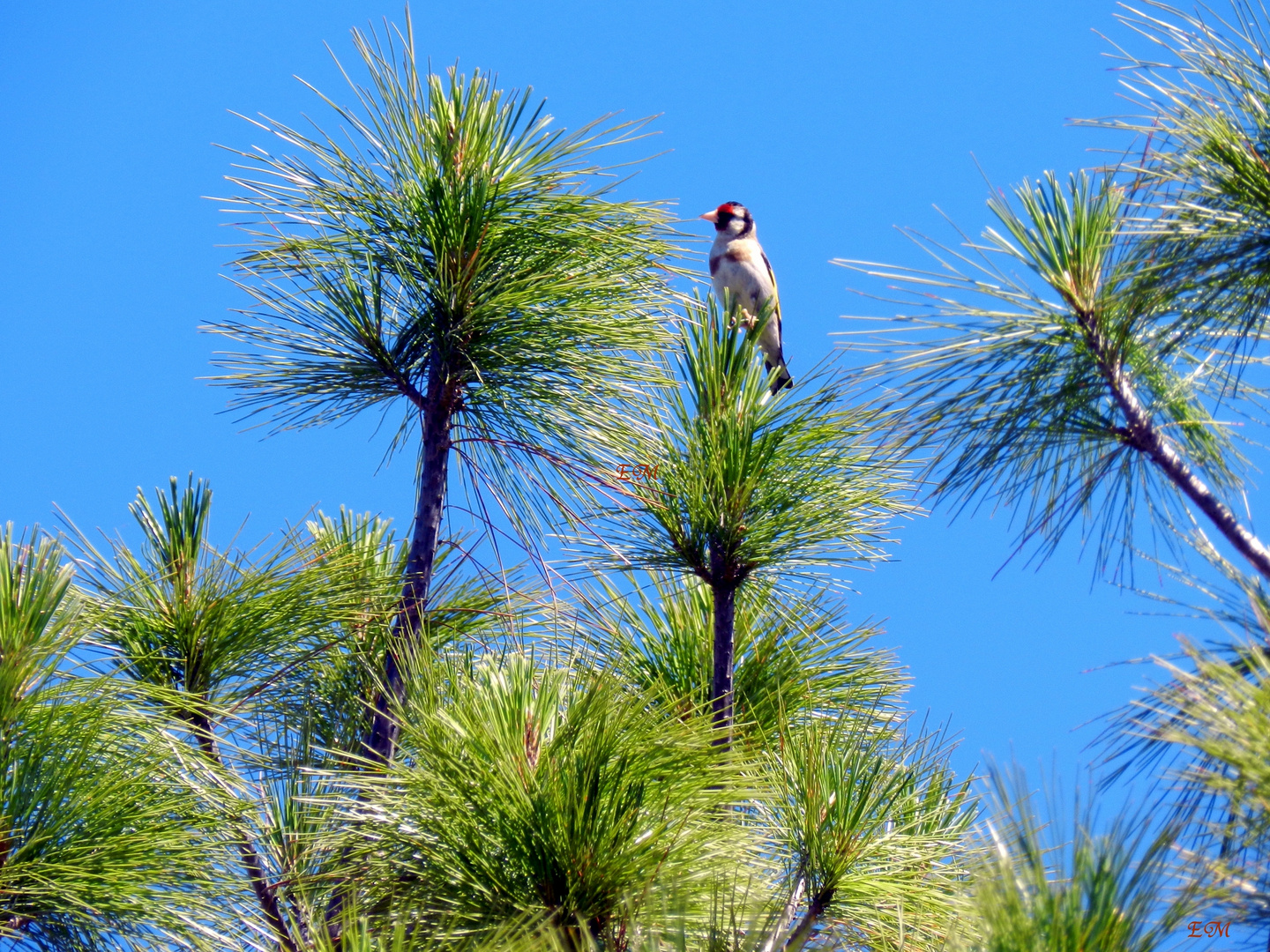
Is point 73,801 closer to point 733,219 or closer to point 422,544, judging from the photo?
point 422,544

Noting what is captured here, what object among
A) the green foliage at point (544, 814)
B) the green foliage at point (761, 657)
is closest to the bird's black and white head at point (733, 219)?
the green foliage at point (761, 657)

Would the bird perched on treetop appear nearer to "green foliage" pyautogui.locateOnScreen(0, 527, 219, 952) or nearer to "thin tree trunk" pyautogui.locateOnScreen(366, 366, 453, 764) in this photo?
"thin tree trunk" pyautogui.locateOnScreen(366, 366, 453, 764)

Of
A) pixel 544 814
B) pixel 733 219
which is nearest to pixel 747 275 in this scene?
pixel 733 219

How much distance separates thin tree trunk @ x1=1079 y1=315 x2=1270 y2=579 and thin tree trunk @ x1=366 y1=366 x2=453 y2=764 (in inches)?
46.9

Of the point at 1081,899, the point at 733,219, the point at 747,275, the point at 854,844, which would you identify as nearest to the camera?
the point at 1081,899

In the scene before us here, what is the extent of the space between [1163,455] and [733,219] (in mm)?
3978

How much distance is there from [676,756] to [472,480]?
2.54 feet

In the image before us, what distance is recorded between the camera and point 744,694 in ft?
7.86

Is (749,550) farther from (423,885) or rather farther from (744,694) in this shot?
(423,885)

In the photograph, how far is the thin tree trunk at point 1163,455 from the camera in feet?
4.55

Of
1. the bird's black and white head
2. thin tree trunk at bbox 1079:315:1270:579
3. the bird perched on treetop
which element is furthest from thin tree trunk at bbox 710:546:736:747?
the bird's black and white head

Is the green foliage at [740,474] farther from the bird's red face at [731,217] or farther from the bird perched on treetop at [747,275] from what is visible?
the bird's red face at [731,217]

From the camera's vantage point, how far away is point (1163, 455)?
1.54m

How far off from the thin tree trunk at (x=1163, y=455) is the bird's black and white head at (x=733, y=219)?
3.65 metres
